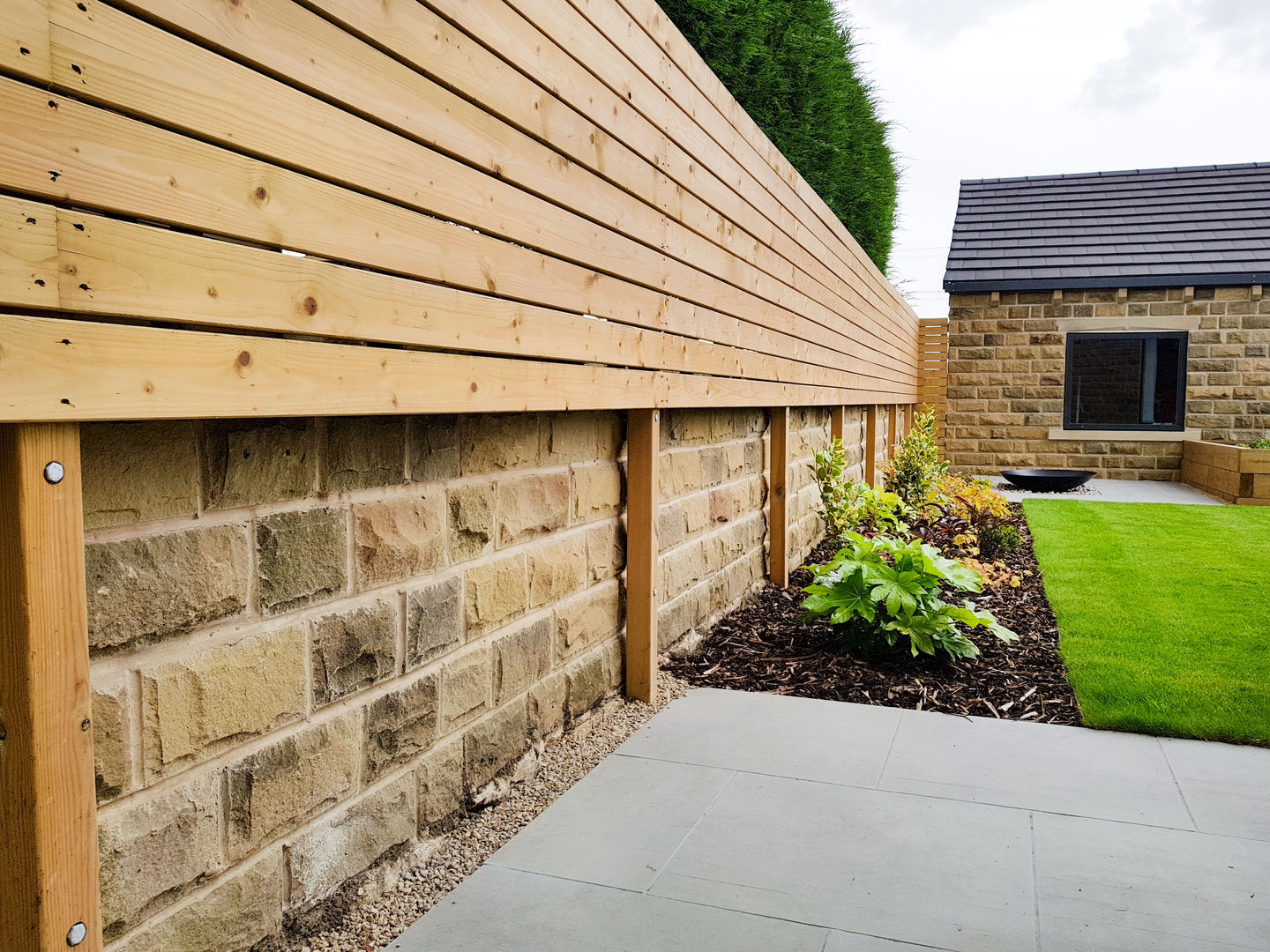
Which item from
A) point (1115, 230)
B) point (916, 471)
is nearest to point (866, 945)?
point (916, 471)

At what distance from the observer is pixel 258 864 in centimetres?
176

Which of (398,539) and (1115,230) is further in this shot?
(1115,230)

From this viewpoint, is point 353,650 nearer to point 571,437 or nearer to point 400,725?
point 400,725

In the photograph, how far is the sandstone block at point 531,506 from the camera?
106 inches

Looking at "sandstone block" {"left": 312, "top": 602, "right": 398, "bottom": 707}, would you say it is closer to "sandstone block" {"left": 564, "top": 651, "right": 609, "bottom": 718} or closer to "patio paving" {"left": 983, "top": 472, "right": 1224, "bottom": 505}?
"sandstone block" {"left": 564, "top": 651, "right": 609, "bottom": 718}

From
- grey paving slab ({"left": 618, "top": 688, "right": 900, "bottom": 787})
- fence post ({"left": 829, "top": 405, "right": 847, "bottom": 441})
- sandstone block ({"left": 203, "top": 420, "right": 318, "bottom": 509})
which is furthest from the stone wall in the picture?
sandstone block ({"left": 203, "top": 420, "right": 318, "bottom": 509})

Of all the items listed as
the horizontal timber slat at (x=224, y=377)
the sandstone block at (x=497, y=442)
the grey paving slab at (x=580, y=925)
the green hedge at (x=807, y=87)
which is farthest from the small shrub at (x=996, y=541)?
the grey paving slab at (x=580, y=925)

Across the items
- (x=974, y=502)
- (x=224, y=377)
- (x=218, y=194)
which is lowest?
(x=974, y=502)

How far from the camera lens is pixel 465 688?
246 centimetres

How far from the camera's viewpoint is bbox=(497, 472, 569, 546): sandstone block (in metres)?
2.69

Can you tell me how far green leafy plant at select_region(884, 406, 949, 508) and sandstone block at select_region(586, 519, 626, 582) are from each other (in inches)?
236

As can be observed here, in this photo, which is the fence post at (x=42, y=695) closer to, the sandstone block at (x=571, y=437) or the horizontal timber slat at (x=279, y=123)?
the horizontal timber slat at (x=279, y=123)

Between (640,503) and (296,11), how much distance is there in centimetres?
224

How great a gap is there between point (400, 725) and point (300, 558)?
557 mm
